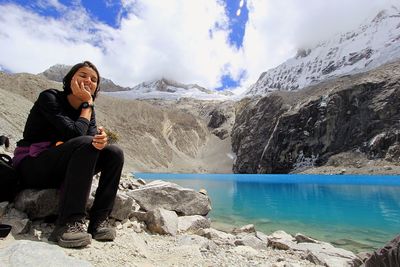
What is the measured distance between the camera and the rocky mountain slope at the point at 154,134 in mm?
104125

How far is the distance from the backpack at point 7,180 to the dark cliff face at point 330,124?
3584 inches

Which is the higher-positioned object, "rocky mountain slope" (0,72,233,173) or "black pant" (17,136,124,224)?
"rocky mountain slope" (0,72,233,173)

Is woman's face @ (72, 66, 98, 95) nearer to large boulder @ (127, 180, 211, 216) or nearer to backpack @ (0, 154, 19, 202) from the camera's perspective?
backpack @ (0, 154, 19, 202)

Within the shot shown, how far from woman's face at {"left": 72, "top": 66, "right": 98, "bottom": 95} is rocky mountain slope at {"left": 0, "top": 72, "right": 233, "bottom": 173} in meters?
87.7

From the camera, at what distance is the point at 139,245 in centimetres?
500

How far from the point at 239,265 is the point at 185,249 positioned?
2.72 ft

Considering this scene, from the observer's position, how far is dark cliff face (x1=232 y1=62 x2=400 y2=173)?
88.7m

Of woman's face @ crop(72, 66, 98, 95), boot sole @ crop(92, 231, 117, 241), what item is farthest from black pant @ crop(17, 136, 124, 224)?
woman's face @ crop(72, 66, 98, 95)

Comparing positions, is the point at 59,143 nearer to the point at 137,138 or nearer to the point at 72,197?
the point at 72,197

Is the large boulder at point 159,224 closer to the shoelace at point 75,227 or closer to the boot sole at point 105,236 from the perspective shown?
the boot sole at point 105,236

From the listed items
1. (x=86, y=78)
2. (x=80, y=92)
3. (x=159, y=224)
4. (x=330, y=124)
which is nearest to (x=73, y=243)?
(x=80, y=92)

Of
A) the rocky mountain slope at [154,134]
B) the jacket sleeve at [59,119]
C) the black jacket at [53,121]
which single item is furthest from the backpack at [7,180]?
the rocky mountain slope at [154,134]

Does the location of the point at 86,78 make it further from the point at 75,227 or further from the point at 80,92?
the point at 75,227

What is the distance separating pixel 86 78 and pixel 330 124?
98.5 metres
